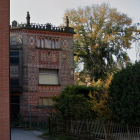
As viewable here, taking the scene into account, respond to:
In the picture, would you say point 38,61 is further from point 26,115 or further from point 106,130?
point 106,130

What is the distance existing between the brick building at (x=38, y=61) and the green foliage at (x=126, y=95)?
13.8 metres

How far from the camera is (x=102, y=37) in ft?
115

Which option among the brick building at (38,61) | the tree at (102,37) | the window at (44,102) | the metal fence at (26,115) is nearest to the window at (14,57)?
the brick building at (38,61)

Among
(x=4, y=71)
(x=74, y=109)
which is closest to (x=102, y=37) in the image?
(x=74, y=109)

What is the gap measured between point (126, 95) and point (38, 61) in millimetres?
15190

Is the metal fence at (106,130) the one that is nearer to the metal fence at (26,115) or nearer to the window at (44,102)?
the metal fence at (26,115)

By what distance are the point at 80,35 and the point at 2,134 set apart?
26977mm

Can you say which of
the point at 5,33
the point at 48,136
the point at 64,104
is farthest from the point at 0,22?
the point at 48,136

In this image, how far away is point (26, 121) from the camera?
2552 cm

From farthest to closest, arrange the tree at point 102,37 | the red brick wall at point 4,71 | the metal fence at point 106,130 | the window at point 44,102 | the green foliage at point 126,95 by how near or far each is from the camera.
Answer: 1. the tree at point 102,37
2. the window at point 44,102
3. the green foliage at point 126,95
4. the metal fence at point 106,130
5. the red brick wall at point 4,71

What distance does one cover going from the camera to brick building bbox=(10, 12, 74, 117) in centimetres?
2617

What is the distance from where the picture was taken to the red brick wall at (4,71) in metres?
10.0

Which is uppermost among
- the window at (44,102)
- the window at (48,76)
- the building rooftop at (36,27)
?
the building rooftop at (36,27)

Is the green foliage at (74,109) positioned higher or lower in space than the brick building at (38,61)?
lower
